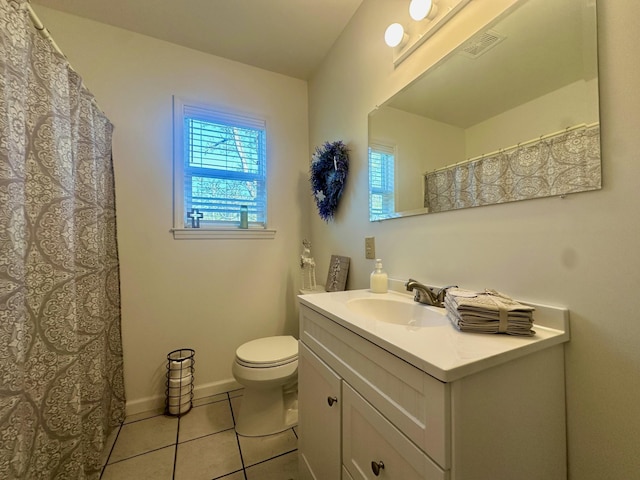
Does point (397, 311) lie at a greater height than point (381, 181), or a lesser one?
lesser

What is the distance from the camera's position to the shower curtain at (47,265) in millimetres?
802

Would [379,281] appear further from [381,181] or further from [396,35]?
[396,35]

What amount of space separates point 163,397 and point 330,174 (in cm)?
191

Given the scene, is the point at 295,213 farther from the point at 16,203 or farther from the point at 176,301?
the point at 16,203

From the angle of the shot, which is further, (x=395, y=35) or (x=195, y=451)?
(x=195, y=451)

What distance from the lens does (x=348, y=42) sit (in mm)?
1756

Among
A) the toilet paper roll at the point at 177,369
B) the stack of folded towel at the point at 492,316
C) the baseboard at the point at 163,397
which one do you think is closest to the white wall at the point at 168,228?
the baseboard at the point at 163,397

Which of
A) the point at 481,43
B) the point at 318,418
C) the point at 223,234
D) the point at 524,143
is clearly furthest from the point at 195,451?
the point at 481,43

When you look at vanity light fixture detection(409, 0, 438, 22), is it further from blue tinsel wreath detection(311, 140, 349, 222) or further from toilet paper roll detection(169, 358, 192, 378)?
toilet paper roll detection(169, 358, 192, 378)

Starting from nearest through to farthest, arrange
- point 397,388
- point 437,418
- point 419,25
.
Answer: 1. point 437,418
2. point 397,388
3. point 419,25

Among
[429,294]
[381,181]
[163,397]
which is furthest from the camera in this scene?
[163,397]

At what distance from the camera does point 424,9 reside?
3.62ft

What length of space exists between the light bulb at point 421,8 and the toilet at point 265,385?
1.77 meters

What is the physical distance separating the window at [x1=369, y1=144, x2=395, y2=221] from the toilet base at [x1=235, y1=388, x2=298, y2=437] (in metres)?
1.22
